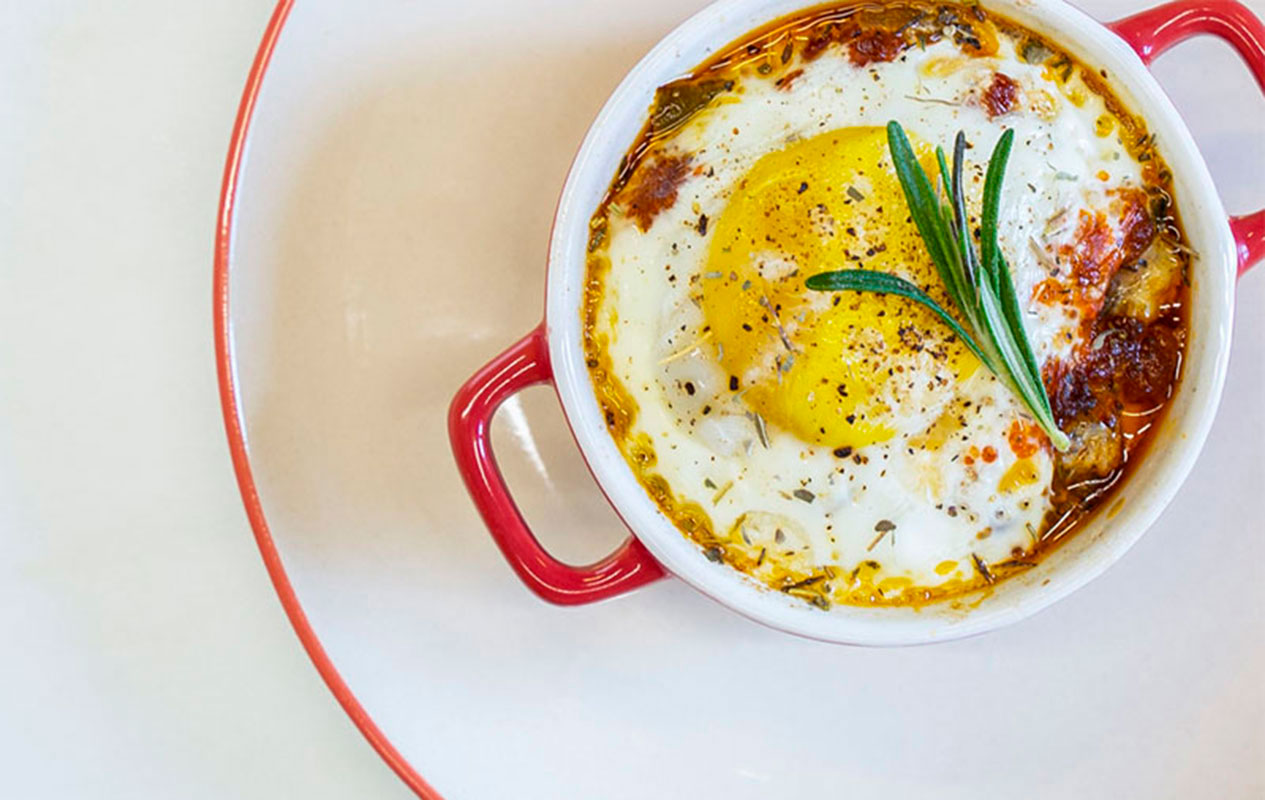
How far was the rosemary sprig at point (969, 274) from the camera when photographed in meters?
1.17

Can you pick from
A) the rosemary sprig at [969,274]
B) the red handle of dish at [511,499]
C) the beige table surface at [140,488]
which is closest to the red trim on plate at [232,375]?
the beige table surface at [140,488]

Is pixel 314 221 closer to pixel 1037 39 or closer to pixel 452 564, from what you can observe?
pixel 452 564

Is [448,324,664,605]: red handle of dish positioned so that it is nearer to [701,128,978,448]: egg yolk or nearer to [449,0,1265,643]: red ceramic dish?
[449,0,1265,643]: red ceramic dish

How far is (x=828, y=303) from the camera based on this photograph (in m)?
1.20

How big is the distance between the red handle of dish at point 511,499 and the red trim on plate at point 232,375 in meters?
0.29

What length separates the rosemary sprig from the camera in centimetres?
117

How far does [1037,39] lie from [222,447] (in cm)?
114

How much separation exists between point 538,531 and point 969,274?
62cm

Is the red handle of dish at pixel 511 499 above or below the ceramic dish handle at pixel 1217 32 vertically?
below

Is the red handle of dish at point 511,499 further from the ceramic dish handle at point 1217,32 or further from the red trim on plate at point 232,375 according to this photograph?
the ceramic dish handle at point 1217,32


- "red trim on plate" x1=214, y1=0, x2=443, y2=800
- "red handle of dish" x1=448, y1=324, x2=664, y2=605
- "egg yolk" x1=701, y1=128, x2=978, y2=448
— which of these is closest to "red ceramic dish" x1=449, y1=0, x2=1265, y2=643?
"red handle of dish" x1=448, y1=324, x2=664, y2=605

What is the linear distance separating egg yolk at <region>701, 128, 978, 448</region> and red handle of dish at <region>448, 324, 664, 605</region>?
21 centimetres

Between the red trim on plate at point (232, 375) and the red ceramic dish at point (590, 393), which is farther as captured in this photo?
the red trim on plate at point (232, 375)

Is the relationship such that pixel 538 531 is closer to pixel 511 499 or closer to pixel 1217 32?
pixel 511 499
